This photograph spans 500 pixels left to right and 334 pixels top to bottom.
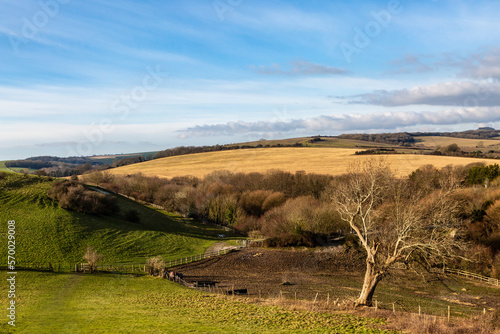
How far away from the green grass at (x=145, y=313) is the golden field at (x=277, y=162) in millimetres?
67258

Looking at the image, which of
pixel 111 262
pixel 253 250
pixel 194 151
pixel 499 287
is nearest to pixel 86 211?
pixel 111 262

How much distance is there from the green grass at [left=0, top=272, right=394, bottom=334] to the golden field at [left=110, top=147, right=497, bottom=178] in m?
67.3

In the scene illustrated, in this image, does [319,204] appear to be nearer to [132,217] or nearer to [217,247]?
[217,247]

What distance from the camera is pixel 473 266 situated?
1665 inches

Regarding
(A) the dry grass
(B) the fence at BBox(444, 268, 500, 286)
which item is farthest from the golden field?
(A) the dry grass

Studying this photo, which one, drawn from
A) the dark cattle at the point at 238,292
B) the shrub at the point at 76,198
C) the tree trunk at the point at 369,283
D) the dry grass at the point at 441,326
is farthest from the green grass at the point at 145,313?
the shrub at the point at 76,198

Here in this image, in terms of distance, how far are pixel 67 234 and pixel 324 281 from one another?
3411cm

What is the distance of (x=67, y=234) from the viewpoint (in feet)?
149

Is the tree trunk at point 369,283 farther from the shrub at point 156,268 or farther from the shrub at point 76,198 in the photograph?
the shrub at point 76,198

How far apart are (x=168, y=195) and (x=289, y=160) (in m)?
43.6

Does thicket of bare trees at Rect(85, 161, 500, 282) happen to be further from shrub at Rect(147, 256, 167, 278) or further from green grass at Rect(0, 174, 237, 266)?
shrub at Rect(147, 256, 167, 278)

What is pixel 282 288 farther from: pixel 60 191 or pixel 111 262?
pixel 60 191

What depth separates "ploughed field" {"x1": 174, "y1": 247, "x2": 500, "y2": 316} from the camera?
2958cm

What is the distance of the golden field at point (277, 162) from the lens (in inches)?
3531
